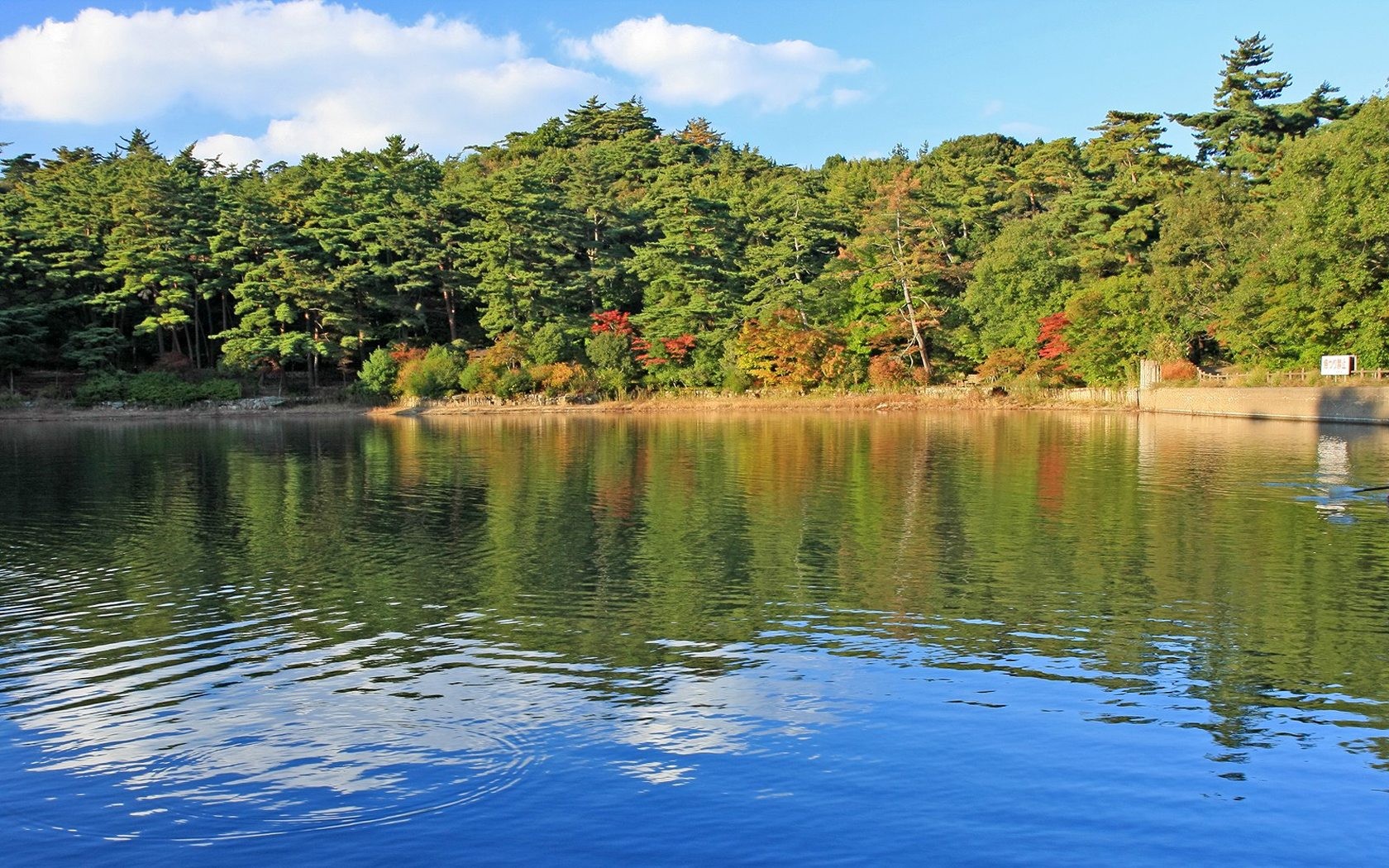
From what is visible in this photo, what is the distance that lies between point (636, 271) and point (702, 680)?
179ft

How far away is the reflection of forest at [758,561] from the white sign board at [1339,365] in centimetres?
1213

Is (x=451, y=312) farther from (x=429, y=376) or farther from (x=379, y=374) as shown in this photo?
(x=379, y=374)

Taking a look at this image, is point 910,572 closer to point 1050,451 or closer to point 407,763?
point 407,763

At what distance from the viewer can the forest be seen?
177 feet

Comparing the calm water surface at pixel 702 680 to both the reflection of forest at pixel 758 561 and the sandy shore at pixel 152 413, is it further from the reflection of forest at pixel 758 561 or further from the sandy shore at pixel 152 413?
the sandy shore at pixel 152 413

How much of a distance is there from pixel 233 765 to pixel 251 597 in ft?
18.1

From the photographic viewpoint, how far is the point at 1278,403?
41.4m

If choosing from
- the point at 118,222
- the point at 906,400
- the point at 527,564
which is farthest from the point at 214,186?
the point at 527,564

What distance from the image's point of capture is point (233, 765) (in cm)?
735

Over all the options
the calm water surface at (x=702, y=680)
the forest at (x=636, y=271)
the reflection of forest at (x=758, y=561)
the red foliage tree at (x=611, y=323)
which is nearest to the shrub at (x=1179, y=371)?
the forest at (x=636, y=271)

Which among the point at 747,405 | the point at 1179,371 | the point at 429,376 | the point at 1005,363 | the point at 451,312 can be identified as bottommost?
the point at 747,405

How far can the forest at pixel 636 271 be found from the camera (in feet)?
177

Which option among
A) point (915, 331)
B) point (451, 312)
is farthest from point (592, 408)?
point (915, 331)

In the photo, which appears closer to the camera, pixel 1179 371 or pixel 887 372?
pixel 1179 371
